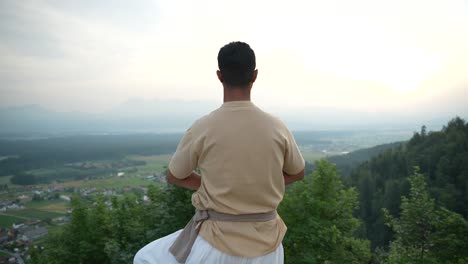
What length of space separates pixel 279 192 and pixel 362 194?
165ft

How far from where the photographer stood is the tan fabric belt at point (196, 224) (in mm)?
1793

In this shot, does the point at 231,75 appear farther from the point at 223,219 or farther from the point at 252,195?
the point at 223,219

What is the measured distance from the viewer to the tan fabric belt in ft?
5.88

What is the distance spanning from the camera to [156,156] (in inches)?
2557

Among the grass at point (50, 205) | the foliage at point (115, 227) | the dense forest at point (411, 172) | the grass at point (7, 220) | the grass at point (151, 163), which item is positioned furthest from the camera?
the grass at point (151, 163)

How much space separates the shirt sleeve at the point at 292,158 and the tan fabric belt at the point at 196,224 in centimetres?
32

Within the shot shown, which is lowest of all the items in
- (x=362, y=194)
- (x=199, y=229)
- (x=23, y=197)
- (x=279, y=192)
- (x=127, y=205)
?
(x=362, y=194)

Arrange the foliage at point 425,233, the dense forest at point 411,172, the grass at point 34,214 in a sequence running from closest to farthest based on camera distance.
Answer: the foliage at point 425,233 < the grass at point 34,214 < the dense forest at point 411,172

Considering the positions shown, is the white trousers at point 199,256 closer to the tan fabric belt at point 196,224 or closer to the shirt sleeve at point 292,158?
the tan fabric belt at point 196,224

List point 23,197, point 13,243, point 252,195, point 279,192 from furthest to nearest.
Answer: point 23,197 → point 13,243 → point 279,192 → point 252,195

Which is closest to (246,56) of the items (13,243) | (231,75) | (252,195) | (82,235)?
(231,75)

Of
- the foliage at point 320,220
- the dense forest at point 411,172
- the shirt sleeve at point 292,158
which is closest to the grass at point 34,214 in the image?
the foliage at point 320,220

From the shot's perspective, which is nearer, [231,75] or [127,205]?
[231,75]

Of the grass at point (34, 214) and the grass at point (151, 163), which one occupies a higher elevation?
the grass at point (34, 214)
